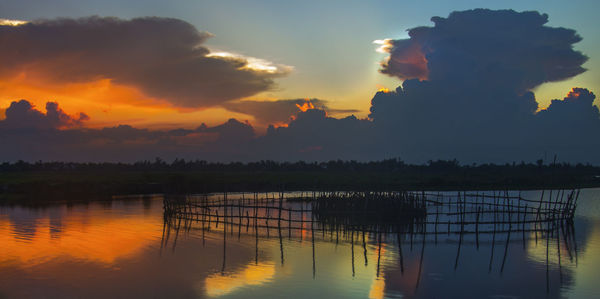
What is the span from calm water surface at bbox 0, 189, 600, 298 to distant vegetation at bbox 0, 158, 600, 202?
21.3 ft

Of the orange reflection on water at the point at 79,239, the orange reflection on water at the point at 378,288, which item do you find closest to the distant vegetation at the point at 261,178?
the orange reflection on water at the point at 79,239

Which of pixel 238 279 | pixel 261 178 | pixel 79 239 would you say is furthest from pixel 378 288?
pixel 261 178

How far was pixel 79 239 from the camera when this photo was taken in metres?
19.4

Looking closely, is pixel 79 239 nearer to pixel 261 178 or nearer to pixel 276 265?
pixel 276 265

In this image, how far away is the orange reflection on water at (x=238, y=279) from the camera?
464 inches

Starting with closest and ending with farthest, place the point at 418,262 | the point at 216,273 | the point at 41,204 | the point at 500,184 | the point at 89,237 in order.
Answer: the point at 216,273, the point at 418,262, the point at 89,237, the point at 41,204, the point at 500,184

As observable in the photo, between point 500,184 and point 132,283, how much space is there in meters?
50.5

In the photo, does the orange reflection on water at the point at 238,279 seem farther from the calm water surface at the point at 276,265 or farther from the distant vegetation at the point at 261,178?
the distant vegetation at the point at 261,178

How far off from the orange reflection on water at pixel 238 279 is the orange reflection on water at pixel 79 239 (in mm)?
4307

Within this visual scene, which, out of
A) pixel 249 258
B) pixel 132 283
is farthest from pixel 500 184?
pixel 132 283

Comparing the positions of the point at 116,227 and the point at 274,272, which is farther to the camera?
the point at 116,227

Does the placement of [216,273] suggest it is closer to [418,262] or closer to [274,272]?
[274,272]

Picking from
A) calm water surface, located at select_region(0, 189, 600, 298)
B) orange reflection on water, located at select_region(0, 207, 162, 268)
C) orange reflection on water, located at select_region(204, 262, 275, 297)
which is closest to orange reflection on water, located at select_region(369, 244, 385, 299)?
calm water surface, located at select_region(0, 189, 600, 298)

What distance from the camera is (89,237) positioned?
782 inches
